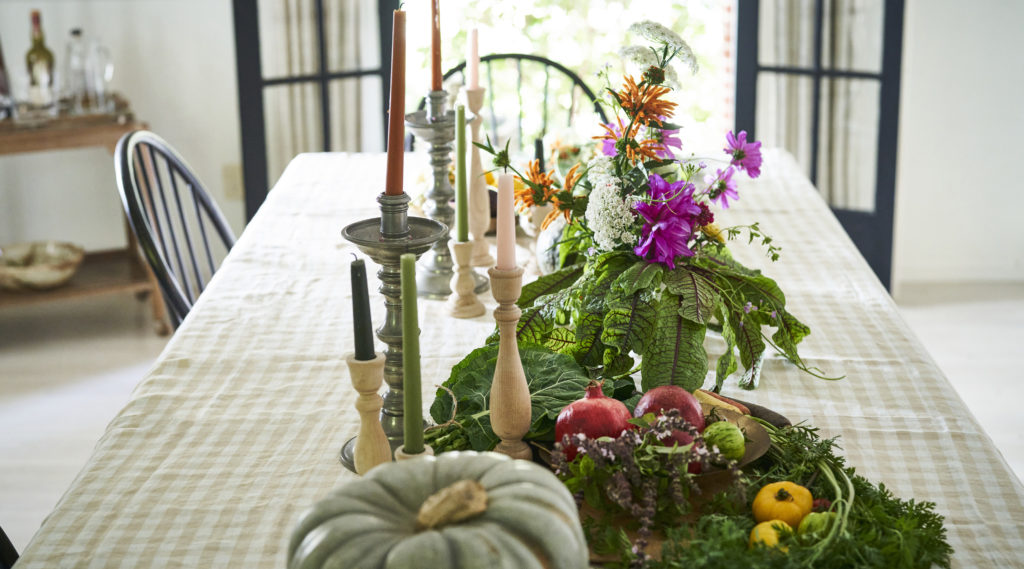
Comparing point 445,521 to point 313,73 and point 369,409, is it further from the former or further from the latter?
point 313,73

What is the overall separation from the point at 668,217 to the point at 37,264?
7.96 ft

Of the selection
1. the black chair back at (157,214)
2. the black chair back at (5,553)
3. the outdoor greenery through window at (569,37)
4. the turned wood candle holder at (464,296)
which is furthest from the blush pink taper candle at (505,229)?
the outdoor greenery through window at (569,37)

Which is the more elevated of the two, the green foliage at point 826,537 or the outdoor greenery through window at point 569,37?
the outdoor greenery through window at point 569,37

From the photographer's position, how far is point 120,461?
41.4 inches

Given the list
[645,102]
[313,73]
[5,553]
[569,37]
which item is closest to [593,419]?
[645,102]

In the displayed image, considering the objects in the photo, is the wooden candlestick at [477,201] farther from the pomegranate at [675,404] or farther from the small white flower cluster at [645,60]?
the pomegranate at [675,404]

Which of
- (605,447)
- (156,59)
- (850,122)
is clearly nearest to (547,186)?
(605,447)

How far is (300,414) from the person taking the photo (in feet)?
3.81

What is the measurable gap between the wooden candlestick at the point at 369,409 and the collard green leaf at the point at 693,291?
0.37m

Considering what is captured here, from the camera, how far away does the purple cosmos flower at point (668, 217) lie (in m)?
1.12

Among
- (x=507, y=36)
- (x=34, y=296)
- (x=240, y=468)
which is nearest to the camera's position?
(x=240, y=468)

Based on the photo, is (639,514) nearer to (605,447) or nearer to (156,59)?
(605,447)

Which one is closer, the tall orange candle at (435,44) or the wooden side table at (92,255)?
the tall orange candle at (435,44)

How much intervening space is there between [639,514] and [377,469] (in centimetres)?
24
